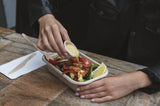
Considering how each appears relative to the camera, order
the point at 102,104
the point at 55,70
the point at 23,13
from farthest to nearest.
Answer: the point at 23,13, the point at 55,70, the point at 102,104

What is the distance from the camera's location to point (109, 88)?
0.99 metres

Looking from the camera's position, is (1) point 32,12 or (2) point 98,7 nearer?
(1) point 32,12

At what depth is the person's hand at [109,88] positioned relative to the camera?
0.98 metres

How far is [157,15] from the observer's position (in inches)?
51.4

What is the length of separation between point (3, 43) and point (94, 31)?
2.41ft

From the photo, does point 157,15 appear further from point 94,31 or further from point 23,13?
point 23,13

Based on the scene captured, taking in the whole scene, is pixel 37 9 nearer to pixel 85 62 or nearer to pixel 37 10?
pixel 37 10

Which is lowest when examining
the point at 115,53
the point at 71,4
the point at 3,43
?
the point at 115,53

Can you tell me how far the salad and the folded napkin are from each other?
0.60ft

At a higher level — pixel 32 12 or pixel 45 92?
pixel 32 12

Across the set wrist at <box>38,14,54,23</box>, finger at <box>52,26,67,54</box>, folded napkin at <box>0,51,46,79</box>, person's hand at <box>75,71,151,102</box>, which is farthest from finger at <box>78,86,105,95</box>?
wrist at <box>38,14,54,23</box>

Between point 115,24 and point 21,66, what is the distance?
0.76 m

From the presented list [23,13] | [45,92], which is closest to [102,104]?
[45,92]

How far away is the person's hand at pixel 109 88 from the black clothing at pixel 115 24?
417 mm
